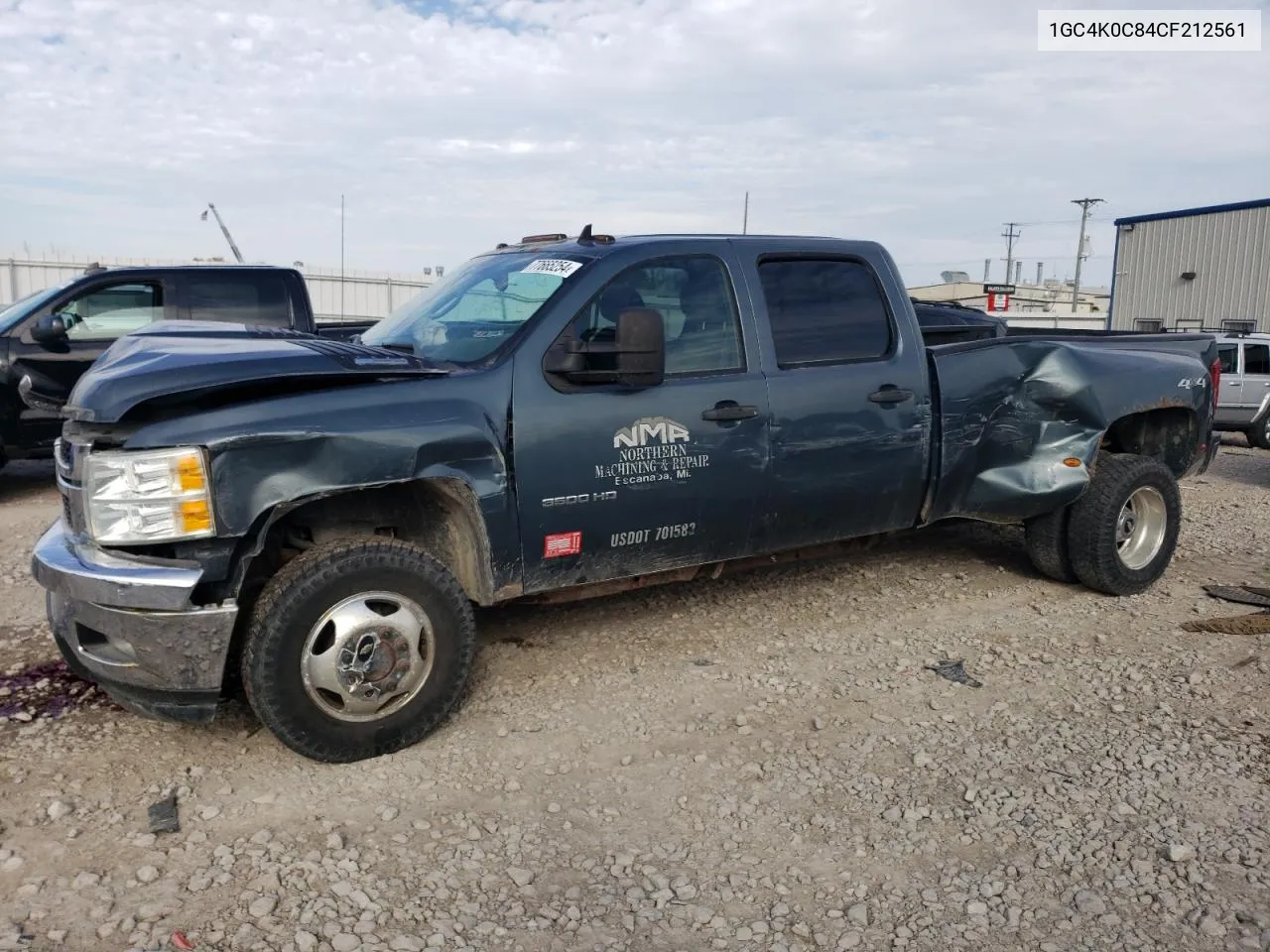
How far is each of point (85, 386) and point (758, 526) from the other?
107 inches

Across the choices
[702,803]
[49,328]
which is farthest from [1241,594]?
[49,328]

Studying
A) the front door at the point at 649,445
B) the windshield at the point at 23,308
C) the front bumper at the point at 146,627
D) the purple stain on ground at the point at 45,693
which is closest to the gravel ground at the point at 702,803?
the purple stain on ground at the point at 45,693

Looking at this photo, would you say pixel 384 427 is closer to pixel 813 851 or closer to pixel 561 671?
pixel 561 671

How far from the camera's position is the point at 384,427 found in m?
3.65

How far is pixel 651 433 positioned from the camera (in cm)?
423

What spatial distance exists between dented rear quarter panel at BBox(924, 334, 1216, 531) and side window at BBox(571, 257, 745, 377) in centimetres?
125

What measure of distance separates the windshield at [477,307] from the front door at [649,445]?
23cm

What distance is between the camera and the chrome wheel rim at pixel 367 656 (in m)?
3.59

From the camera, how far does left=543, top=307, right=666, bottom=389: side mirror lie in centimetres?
→ 389

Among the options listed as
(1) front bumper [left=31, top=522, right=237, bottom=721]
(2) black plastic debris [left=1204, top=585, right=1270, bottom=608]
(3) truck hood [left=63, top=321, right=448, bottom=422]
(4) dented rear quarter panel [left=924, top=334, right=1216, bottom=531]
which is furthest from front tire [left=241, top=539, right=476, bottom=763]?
(2) black plastic debris [left=1204, top=585, right=1270, bottom=608]

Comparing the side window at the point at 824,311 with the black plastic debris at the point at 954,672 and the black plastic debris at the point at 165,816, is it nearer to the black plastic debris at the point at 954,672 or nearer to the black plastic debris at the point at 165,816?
the black plastic debris at the point at 954,672

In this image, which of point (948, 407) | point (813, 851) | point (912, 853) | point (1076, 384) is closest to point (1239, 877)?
point (912, 853)

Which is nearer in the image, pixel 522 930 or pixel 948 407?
pixel 522 930

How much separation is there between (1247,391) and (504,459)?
13.8 meters
